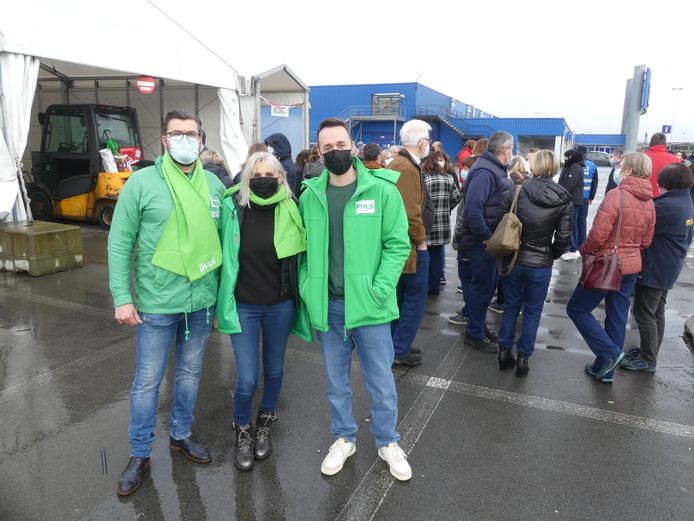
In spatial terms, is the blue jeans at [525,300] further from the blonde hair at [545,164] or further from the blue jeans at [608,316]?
the blonde hair at [545,164]

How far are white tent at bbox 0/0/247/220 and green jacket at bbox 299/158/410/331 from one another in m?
6.68

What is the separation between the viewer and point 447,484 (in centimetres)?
280

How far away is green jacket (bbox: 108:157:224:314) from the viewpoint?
8.42 feet

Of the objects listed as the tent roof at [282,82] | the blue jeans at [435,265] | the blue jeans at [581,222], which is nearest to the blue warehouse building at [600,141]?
the tent roof at [282,82]

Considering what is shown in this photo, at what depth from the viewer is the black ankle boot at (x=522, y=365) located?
422 cm

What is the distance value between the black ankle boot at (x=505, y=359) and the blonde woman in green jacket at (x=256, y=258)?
225cm

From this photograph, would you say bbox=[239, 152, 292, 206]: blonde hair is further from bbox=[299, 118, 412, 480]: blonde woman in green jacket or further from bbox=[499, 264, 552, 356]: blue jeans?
bbox=[499, 264, 552, 356]: blue jeans

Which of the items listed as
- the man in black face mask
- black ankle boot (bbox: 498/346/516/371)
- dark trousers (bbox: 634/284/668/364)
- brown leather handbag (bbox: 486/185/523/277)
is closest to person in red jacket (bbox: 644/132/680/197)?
dark trousers (bbox: 634/284/668/364)

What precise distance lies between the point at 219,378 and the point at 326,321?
179 cm

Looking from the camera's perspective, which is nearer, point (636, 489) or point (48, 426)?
point (636, 489)

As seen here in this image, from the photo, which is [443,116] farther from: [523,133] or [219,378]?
[219,378]

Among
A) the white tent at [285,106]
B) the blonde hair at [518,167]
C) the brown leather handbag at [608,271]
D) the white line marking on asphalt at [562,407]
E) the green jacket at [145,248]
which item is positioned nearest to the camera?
the green jacket at [145,248]

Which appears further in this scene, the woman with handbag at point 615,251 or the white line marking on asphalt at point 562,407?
the woman with handbag at point 615,251

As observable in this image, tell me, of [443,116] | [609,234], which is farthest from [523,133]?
[609,234]
